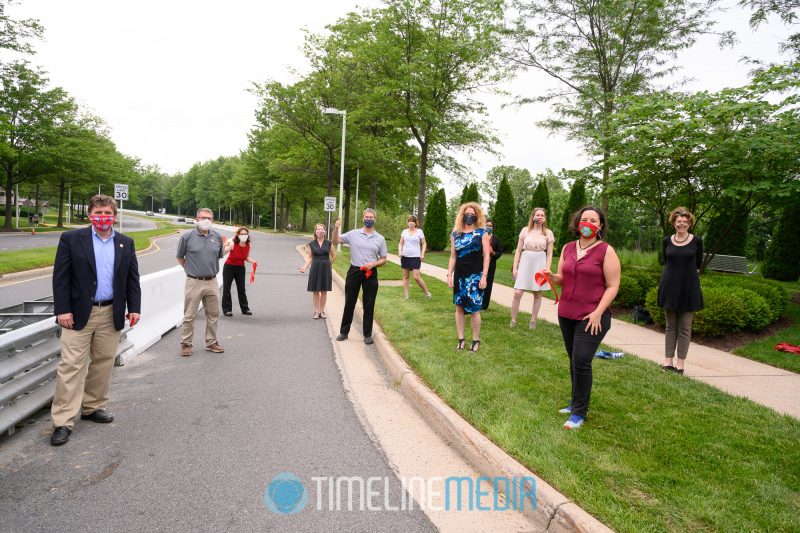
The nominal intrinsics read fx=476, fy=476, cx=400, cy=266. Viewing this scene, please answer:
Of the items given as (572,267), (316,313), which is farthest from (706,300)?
(316,313)

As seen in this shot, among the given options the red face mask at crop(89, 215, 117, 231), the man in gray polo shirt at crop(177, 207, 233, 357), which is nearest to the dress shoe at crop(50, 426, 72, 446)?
the red face mask at crop(89, 215, 117, 231)

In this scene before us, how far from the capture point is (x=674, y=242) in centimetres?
595

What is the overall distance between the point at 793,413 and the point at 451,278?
384 centimetres

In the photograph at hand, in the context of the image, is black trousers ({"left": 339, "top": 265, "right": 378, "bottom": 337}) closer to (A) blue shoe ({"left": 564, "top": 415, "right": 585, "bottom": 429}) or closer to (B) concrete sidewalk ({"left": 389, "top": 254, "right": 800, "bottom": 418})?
(B) concrete sidewalk ({"left": 389, "top": 254, "right": 800, "bottom": 418})

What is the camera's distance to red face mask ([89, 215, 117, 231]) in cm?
394

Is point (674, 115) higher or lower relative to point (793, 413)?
higher

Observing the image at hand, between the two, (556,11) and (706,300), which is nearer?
(706,300)

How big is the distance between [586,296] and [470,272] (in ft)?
7.34

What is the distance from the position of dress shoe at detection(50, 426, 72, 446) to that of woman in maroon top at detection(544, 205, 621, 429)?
401 cm

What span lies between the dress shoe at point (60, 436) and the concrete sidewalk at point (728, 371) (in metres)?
6.43

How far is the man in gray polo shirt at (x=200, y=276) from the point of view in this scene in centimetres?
638

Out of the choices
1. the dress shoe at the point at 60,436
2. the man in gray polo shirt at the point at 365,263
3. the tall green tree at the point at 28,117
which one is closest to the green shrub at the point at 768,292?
the man in gray polo shirt at the point at 365,263

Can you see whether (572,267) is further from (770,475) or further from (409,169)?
(409,169)

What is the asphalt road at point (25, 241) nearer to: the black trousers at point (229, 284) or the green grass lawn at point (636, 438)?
the black trousers at point (229, 284)
